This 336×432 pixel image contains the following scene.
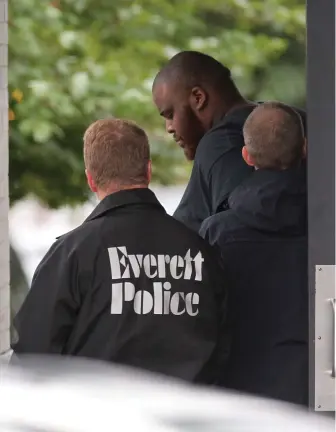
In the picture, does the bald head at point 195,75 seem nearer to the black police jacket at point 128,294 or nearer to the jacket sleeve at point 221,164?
the jacket sleeve at point 221,164

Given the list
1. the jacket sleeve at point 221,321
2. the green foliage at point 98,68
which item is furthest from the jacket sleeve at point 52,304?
the green foliage at point 98,68

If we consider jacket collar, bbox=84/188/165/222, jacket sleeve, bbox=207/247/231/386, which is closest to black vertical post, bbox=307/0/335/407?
jacket sleeve, bbox=207/247/231/386

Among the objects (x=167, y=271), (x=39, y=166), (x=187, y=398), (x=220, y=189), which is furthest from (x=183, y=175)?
(x=187, y=398)

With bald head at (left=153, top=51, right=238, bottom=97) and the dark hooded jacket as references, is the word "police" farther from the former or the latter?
bald head at (left=153, top=51, right=238, bottom=97)

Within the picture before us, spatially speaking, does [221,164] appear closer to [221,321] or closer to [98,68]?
[221,321]

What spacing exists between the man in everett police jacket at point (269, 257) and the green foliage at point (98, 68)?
3105 millimetres

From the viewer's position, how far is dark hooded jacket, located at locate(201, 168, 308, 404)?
2318 millimetres

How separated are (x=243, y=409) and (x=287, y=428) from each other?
6 cm

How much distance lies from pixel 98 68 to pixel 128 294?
390cm

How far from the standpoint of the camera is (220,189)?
2.49 metres

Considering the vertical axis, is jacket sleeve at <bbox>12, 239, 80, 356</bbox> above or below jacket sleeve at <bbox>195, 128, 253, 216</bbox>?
below

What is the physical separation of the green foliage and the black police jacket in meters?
3.30

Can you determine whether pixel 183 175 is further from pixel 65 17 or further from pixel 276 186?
pixel 276 186

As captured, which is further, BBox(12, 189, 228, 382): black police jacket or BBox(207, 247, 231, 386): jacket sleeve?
BBox(207, 247, 231, 386): jacket sleeve
